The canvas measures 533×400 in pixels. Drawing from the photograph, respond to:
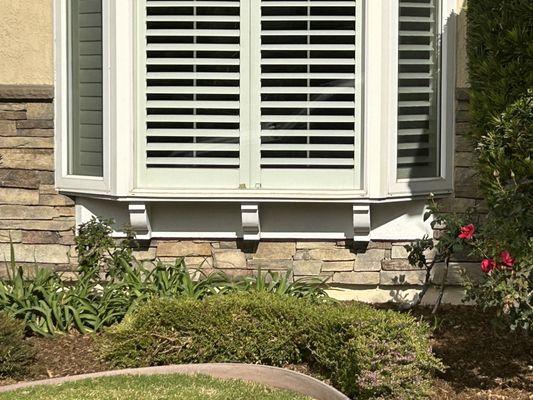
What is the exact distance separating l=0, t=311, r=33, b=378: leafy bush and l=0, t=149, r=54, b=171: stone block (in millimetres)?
1619

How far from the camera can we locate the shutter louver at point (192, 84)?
23.9 feet

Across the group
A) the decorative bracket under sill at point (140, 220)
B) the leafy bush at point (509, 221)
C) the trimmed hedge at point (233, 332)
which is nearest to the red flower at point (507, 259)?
the leafy bush at point (509, 221)

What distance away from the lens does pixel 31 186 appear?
7539 mm

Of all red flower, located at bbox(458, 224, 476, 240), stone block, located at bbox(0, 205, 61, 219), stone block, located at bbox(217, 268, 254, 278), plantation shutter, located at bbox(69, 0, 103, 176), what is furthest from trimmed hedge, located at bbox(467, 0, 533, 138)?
stone block, located at bbox(0, 205, 61, 219)

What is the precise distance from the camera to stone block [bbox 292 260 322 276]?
746 cm

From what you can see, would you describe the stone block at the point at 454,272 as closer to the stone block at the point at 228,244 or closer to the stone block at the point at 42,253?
the stone block at the point at 228,244

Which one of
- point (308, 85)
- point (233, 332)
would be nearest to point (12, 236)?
point (233, 332)

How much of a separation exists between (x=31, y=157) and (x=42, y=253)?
0.69 m

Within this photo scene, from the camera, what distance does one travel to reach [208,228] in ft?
24.5

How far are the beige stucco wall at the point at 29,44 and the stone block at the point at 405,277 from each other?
273 centimetres

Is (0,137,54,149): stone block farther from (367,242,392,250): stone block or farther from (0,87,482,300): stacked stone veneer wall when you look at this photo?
(367,242,392,250): stone block

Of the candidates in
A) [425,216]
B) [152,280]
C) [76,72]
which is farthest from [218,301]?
[76,72]

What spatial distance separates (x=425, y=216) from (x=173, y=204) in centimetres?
176

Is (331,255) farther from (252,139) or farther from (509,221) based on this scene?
(509,221)
